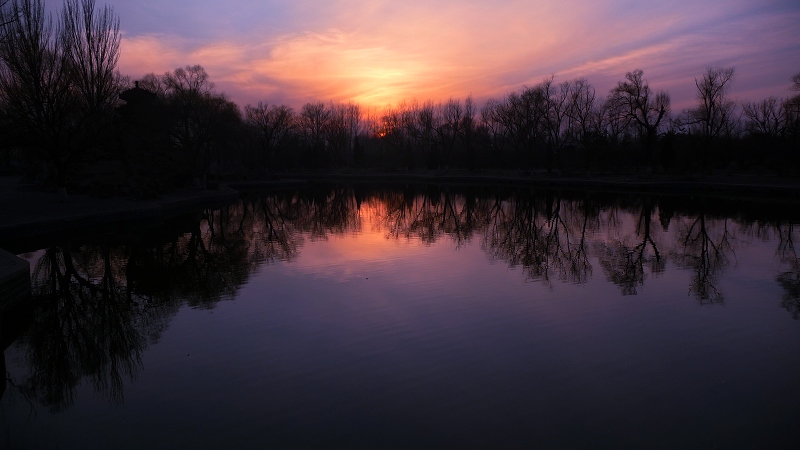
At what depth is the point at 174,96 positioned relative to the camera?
46438 mm

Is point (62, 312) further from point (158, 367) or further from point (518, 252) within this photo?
point (518, 252)

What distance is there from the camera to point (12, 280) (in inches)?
352

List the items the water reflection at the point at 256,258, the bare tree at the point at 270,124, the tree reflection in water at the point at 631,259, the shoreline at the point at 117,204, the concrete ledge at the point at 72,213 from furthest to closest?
the bare tree at the point at 270,124, the concrete ledge at the point at 72,213, the shoreline at the point at 117,204, the tree reflection in water at the point at 631,259, the water reflection at the point at 256,258

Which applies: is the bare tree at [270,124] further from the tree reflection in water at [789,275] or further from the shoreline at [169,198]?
the tree reflection in water at [789,275]

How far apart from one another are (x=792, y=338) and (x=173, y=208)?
2647cm

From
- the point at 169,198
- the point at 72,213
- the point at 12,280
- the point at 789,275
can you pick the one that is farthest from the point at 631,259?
the point at 169,198

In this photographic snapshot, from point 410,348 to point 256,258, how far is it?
8.12 meters

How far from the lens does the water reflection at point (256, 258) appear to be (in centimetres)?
724

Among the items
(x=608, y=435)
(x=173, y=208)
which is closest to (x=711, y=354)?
(x=608, y=435)

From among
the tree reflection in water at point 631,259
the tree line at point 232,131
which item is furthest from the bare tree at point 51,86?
the tree reflection in water at point 631,259

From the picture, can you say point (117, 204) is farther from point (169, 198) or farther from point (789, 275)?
point (789, 275)

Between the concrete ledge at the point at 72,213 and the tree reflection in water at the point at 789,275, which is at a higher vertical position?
the concrete ledge at the point at 72,213

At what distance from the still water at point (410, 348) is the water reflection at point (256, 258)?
7 cm

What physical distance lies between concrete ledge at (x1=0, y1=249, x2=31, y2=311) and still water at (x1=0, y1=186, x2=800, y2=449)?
0.29 metres
